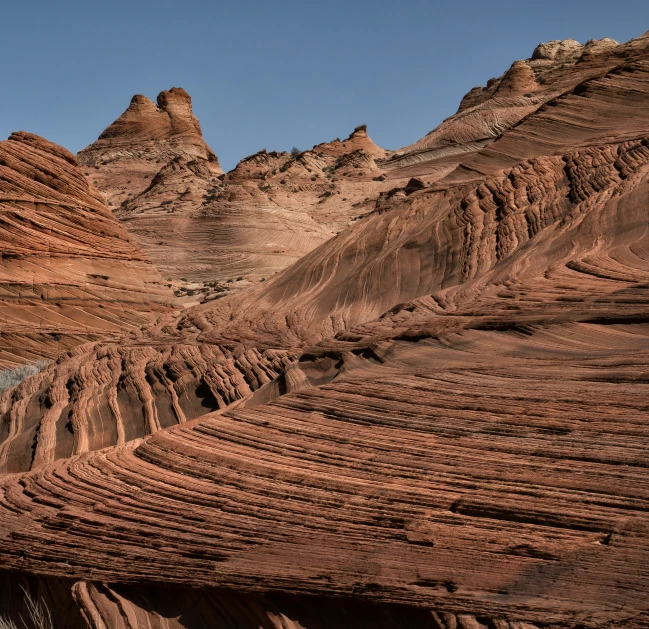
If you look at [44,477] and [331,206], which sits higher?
[331,206]

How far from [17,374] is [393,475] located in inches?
453

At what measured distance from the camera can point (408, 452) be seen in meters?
5.17

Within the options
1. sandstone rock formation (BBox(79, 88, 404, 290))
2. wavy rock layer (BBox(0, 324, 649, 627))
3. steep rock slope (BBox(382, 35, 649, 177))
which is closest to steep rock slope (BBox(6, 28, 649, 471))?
wavy rock layer (BBox(0, 324, 649, 627))

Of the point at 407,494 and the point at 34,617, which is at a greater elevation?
the point at 407,494

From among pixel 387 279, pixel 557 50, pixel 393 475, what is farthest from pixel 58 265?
pixel 557 50

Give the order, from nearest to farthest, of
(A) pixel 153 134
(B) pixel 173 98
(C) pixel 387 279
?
(C) pixel 387 279
(A) pixel 153 134
(B) pixel 173 98

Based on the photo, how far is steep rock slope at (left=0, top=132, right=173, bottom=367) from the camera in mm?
17031

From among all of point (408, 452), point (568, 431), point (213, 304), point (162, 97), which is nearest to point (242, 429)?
point (408, 452)

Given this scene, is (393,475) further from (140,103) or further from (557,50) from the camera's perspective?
(557,50)

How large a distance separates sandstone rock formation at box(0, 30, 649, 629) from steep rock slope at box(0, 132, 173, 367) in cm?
765

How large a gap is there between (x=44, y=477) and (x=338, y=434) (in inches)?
98.4

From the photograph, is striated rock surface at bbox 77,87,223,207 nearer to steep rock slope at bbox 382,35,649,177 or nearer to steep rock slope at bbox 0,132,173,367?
steep rock slope at bbox 382,35,649,177

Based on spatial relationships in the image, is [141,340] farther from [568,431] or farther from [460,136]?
[460,136]

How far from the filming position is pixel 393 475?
5.01m
